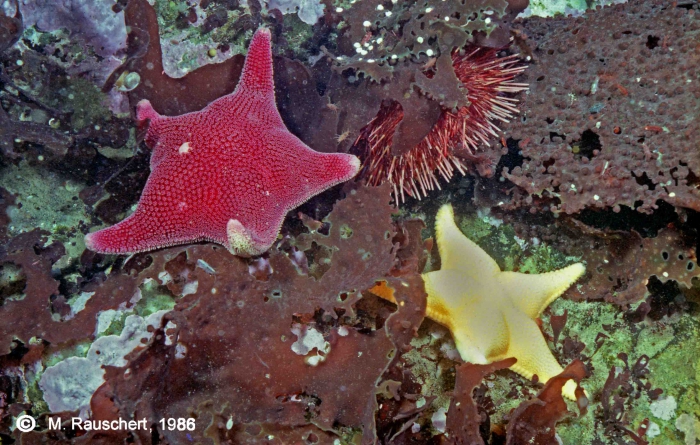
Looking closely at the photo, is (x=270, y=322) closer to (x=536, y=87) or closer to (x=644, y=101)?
(x=536, y=87)

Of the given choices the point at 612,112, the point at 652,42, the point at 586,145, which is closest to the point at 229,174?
the point at 586,145

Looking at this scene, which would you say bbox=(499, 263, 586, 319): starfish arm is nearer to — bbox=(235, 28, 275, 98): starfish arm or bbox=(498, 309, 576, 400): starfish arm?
bbox=(498, 309, 576, 400): starfish arm

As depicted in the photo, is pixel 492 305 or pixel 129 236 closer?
pixel 129 236

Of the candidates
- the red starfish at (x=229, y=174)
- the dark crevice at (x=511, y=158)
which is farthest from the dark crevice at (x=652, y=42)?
the red starfish at (x=229, y=174)

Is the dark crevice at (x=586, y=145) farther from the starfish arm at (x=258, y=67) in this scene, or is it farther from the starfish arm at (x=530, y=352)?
the starfish arm at (x=258, y=67)

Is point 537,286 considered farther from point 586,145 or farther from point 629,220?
point 586,145

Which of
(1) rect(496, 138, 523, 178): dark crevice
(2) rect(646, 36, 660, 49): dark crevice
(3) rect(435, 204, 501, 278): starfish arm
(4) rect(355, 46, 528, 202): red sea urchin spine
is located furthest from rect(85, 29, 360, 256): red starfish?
(2) rect(646, 36, 660, 49): dark crevice
